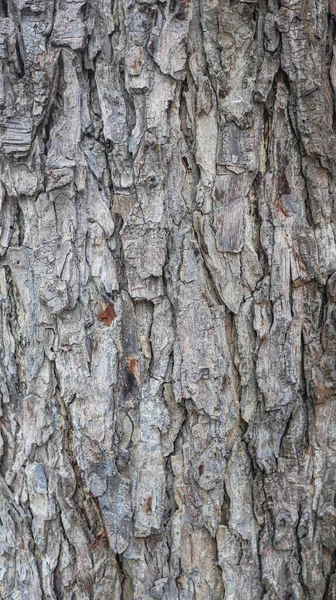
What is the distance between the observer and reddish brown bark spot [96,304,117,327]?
119 cm

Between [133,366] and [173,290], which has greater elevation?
[173,290]

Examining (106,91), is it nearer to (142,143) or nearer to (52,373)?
(142,143)

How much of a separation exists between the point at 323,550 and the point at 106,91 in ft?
3.82

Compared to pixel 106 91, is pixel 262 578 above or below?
below

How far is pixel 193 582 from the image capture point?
121cm

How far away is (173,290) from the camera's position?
1173 mm

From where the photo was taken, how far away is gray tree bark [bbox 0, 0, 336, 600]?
115cm

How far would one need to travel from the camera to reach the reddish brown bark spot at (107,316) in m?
1.19

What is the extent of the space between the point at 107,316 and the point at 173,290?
0.16 m

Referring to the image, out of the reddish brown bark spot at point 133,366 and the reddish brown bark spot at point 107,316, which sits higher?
the reddish brown bark spot at point 107,316

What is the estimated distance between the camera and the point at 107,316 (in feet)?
3.91

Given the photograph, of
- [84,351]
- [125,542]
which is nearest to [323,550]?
[125,542]

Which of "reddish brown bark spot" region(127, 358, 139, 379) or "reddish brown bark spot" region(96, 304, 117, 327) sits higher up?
"reddish brown bark spot" region(96, 304, 117, 327)

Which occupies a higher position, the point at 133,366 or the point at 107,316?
the point at 107,316
